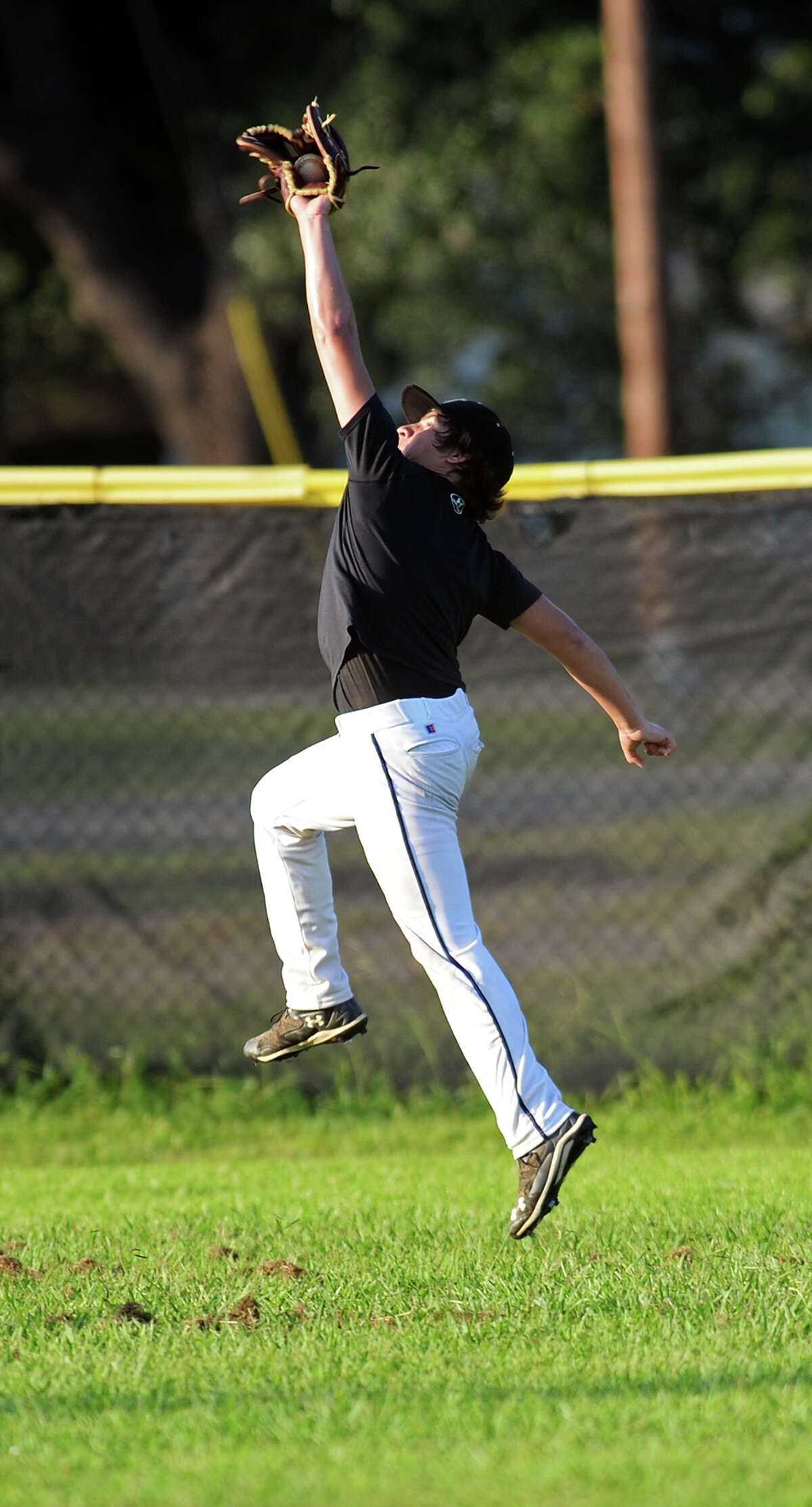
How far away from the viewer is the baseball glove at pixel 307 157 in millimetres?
3799

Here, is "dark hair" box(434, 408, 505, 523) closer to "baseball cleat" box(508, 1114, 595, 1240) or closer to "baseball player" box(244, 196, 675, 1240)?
"baseball player" box(244, 196, 675, 1240)

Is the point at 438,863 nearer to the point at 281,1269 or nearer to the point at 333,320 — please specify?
the point at 281,1269

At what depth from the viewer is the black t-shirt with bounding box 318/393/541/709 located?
3.81 metres

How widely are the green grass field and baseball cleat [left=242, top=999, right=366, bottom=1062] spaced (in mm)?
485

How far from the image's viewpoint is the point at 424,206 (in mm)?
14906

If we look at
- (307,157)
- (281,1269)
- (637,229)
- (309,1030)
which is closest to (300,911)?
Answer: (309,1030)

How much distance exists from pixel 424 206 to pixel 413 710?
39.6ft

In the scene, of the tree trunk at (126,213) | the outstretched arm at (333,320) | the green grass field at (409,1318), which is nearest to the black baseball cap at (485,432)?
the outstretched arm at (333,320)

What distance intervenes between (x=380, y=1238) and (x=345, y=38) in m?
14.6

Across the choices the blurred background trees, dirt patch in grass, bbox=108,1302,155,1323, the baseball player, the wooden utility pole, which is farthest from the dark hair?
the blurred background trees

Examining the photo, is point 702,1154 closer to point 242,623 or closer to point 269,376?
point 242,623

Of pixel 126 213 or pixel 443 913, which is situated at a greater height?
pixel 126 213

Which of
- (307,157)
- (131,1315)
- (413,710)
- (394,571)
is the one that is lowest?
(131,1315)

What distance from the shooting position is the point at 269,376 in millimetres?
15797
